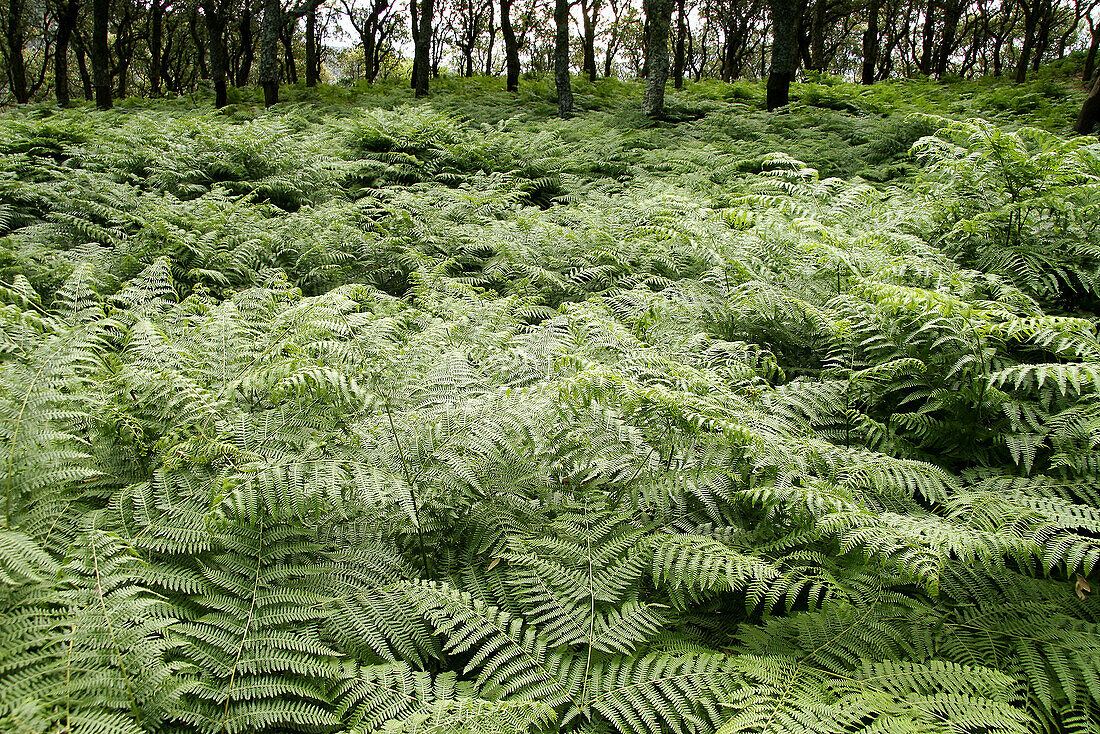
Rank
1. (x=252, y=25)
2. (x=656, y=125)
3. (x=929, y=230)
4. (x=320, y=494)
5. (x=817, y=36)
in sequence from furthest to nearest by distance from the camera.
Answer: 1. (x=252, y=25)
2. (x=817, y=36)
3. (x=656, y=125)
4. (x=929, y=230)
5. (x=320, y=494)

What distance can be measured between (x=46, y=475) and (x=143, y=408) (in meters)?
0.68

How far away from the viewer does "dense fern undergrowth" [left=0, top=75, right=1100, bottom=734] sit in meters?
2.02

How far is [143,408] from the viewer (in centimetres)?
282

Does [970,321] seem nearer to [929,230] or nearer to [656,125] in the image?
[929,230]

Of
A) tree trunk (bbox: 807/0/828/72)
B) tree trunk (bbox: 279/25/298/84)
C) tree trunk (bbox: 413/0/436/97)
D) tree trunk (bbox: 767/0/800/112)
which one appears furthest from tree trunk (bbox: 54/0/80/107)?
Answer: tree trunk (bbox: 807/0/828/72)

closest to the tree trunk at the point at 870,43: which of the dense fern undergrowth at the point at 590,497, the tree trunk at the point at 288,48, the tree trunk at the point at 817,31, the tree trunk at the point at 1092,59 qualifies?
the tree trunk at the point at 817,31

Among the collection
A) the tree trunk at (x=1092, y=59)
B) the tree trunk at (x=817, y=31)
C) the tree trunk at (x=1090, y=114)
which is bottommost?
the tree trunk at (x=1090, y=114)

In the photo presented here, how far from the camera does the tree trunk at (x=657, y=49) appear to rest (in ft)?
35.0

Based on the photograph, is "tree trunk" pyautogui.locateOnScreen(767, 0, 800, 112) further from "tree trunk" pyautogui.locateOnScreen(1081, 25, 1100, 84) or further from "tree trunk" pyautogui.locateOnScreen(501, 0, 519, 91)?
"tree trunk" pyautogui.locateOnScreen(1081, 25, 1100, 84)

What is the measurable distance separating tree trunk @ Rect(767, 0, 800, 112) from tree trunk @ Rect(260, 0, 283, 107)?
8.93 m

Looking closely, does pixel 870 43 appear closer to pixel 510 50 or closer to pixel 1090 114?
pixel 510 50

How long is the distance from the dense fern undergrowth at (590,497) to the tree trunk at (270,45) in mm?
7962

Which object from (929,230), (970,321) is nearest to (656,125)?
(929,230)

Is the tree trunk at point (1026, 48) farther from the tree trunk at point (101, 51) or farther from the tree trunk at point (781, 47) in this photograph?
the tree trunk at point (101, 51)
